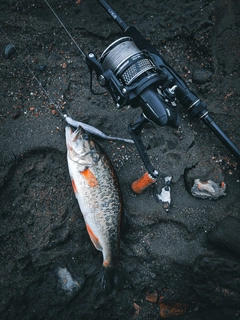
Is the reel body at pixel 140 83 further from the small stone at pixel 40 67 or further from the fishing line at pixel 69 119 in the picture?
the small stone at pixel 40 67

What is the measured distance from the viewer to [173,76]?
3.14m

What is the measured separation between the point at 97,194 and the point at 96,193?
0.02 m

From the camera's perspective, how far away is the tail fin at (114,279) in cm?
351

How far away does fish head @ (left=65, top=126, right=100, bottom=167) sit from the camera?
3.48 metres

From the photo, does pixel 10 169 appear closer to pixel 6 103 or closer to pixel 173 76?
pixel 6 103

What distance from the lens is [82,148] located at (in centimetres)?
348

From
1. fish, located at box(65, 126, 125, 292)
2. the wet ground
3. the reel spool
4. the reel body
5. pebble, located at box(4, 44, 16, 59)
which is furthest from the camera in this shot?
pebble, located at box(4, 44, 16, 59)

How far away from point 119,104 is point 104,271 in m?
1.90

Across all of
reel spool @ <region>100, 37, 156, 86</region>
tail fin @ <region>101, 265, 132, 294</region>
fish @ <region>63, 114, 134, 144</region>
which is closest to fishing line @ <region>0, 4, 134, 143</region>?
fish @ <region>63, 114, 134, 144</region>

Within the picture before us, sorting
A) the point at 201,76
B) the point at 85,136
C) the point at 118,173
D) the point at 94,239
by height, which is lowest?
the point at 94,239

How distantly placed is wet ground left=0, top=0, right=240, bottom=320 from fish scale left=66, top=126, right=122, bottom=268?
0.33 meters

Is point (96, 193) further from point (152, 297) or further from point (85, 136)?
point (152, 297)

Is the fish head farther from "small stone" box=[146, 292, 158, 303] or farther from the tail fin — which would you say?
"small stone" box=[146, 292, 158, 303]

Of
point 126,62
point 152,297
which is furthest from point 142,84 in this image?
point 152,297
